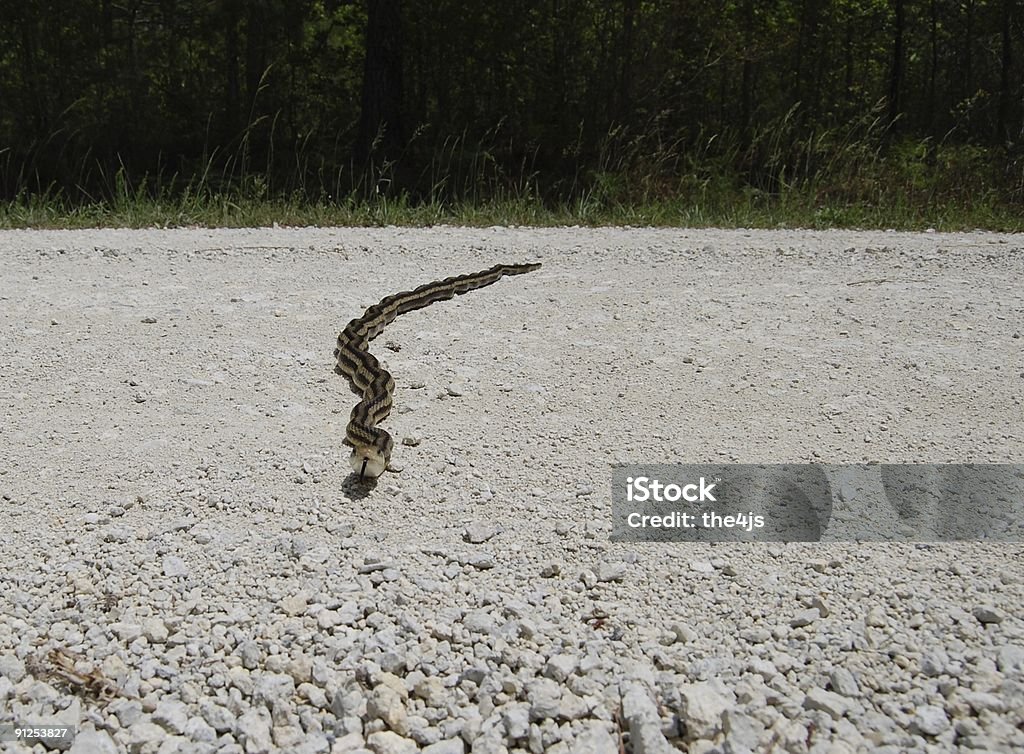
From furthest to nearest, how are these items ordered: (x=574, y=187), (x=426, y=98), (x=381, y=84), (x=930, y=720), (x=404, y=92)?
(x=426, y=98), (x=404, y=92), (x=381, y=84), (x=574, y=187), (x=930, y=720)

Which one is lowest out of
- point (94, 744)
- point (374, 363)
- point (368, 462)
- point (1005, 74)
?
point (94, 744)

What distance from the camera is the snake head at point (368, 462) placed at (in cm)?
412

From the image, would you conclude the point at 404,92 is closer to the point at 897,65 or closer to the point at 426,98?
the point at 426,98

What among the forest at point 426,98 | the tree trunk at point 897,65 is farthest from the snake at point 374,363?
the tree trunk at point 897,65

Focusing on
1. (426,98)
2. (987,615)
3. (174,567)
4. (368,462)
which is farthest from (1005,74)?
(174,567)

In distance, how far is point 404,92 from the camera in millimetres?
15469

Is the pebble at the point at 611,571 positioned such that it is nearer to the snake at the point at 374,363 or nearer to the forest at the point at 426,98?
the snake at the point at 374,363

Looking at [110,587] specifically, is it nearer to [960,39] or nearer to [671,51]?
[671,51]

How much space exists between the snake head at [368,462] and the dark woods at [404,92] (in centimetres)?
895

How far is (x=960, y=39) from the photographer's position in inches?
750

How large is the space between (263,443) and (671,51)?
11.5 meters

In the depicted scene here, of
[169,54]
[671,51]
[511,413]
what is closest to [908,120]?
[671,51]

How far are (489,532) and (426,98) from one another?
42.8ft

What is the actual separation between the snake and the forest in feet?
16.6
